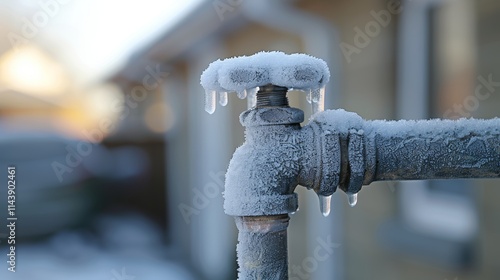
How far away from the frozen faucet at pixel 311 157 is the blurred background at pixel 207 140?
1028mm

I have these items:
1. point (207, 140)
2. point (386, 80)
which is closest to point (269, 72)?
point (386, 80)

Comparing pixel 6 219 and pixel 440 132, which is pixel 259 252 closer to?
pixel 440 132

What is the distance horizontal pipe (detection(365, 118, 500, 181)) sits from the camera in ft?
3.18

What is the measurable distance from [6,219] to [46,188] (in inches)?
103

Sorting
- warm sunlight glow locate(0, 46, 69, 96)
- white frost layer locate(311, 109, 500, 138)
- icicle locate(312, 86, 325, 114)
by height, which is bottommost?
white frost layer locate(311, 109, 500, 138)

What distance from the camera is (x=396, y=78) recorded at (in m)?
2.70

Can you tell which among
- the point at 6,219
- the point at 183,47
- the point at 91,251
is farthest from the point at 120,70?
the point at 6,219

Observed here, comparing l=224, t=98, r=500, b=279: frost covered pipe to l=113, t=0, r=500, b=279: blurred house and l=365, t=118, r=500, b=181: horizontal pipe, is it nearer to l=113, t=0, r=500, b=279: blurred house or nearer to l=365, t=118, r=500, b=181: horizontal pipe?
l=365, t=118, r=500, b=181: horizontal pipe

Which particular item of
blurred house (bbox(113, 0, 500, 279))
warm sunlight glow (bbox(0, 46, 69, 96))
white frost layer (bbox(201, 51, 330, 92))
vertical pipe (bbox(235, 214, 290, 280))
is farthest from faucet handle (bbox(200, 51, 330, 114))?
warm sunlight glow (bbox(0, 46, 69, 96))

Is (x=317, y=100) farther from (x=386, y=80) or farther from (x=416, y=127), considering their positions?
(x=386, y=80)

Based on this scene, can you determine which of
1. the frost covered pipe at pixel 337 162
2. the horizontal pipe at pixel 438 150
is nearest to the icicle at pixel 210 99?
the frost covered pipe at pixel 337 162

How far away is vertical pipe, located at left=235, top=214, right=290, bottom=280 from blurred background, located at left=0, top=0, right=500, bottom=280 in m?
1.21

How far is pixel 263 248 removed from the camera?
0.96 m

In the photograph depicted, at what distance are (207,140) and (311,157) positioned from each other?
17.4 feet
